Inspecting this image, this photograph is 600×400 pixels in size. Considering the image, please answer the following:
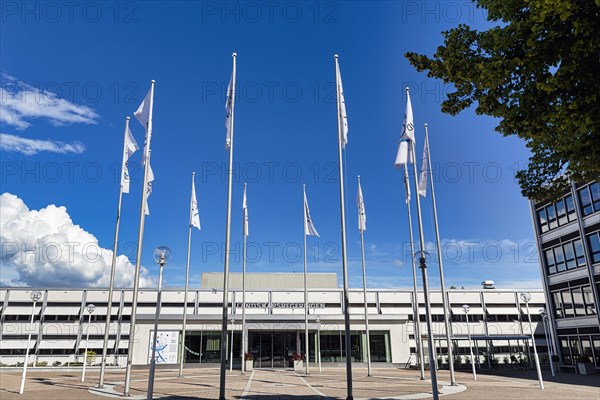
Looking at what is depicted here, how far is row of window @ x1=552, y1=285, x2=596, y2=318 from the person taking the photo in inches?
1243

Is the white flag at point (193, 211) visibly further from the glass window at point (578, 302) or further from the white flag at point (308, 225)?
the glass window at point (578, 302)

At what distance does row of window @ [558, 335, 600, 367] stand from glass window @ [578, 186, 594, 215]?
910 cm

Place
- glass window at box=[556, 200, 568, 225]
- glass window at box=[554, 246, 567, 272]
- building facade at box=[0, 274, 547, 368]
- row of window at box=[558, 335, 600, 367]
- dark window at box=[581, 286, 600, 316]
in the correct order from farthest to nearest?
building facade at box=[0, 274, 547, 368]
glass window at box=[554, 246, 567, 272]
glass window at box=[556, 200, 568, 225]
dark window at box=[581, 286, 600, 316]
row of window at box=[558, 335, 600, 367]

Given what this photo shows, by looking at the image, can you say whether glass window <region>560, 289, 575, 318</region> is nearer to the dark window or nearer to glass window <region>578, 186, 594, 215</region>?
the dark window

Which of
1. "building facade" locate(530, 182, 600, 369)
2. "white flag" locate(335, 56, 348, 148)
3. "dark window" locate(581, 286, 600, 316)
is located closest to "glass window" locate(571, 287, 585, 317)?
"building facade" locate(530, 182, 600, 369)

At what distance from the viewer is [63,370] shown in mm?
37219

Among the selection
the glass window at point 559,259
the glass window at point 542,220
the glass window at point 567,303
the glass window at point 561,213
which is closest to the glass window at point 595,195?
the glass window at point 561,213

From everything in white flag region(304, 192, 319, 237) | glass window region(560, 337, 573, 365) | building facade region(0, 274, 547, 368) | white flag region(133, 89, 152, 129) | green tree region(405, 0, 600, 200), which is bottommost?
glass window region(560, 337, 573, 365)

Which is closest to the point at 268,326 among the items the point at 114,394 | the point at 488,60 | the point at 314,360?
the point at 314,360

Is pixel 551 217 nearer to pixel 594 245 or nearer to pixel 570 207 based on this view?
pixel 570 207

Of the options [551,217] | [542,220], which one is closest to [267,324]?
[542,220]

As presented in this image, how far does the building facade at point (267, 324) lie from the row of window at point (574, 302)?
23.0 feet

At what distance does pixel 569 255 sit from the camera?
1334 inches

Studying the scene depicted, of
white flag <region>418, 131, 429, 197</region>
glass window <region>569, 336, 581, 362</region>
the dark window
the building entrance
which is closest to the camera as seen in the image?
white flag <region>418, 131, 429, 197</region>
